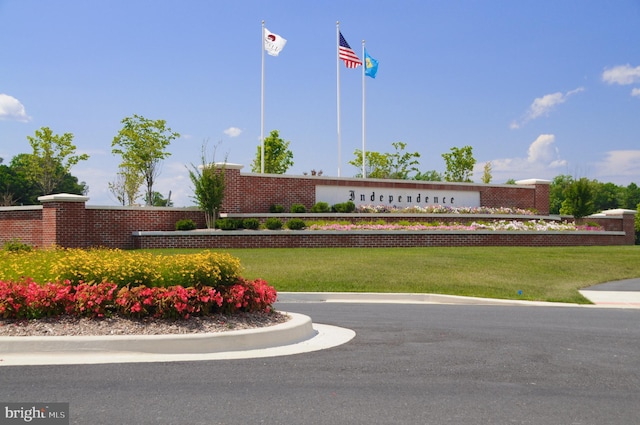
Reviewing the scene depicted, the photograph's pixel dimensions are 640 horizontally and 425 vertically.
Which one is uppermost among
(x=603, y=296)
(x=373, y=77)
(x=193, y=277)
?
(x=373, y=77)

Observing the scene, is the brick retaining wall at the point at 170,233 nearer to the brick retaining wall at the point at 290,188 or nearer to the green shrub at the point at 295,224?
the brick retaining wall at the point at 290,188

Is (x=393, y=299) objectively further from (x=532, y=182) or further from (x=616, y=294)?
(x=532, y=182)

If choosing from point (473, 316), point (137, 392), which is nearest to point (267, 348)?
point (137, 392)

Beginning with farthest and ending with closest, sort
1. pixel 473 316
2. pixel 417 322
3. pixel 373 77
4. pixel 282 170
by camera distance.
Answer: pixel 282 170
pixel 373 77
pixel 473 316
pixel 417 322

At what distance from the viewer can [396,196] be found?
33.1 m

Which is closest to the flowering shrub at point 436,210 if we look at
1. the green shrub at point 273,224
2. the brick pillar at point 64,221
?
the green shrub at point 273,224

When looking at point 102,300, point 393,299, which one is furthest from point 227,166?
point 102,300

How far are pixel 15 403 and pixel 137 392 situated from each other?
106cm

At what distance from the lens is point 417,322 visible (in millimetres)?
10219

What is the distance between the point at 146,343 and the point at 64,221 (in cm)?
1942

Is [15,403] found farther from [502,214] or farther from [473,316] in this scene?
[502,214]

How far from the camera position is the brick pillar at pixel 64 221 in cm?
2441

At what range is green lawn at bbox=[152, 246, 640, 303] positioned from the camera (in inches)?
628

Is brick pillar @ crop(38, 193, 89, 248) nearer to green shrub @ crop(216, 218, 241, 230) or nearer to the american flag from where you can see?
green shrub @ crop(216, 218, 241, 230)
